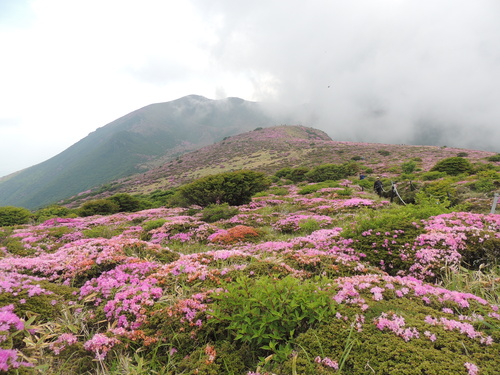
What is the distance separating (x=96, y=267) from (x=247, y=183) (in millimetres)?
11599

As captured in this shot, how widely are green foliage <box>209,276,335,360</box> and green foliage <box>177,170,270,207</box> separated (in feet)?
40.3

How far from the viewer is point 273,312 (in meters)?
2.32

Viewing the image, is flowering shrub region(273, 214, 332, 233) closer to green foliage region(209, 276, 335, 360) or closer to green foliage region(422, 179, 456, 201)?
green foliage region(209, 276, 335, 360)

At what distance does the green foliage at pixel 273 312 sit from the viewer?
7.72 ft

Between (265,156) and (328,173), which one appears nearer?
(328,173)

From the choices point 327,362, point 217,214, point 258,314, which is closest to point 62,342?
point 258,314

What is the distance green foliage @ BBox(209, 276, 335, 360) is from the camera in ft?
7.72

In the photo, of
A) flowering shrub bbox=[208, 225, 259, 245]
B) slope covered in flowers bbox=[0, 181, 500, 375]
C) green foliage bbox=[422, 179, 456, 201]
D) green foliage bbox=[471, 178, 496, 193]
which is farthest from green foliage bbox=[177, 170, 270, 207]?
green foliage bbox=[471, 178, 496, 193]

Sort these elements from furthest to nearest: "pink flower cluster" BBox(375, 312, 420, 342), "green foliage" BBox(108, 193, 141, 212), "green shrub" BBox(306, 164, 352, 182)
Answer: "green shrub" BBox(306, 164, 352, 182)
"green foliage" BBox(108, 193, 141, 212)
"pink flower cluster" BBox(375, 312, 420, 342)

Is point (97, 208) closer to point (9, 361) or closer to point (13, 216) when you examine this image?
point (13, 216)

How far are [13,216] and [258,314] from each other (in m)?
23.5

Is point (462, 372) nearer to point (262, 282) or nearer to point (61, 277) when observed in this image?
point (262, 282)

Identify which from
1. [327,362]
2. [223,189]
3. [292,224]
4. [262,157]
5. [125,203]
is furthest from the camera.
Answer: [262,157]

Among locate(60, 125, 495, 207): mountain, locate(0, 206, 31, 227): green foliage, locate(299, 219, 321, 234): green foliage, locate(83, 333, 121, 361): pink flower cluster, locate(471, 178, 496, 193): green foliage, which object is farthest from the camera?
locate(60, 125, 495, 207): mountain
